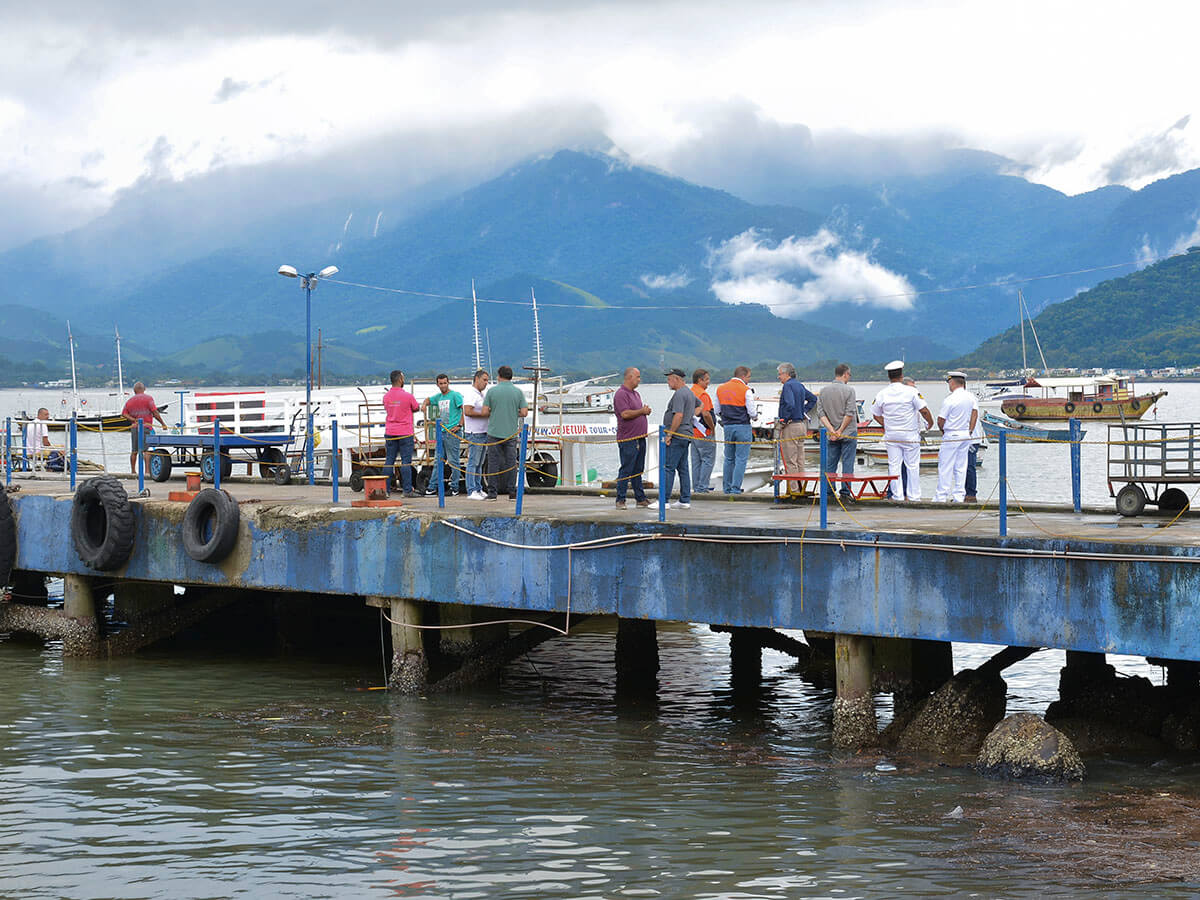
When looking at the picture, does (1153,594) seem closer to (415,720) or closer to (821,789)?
(821,789)

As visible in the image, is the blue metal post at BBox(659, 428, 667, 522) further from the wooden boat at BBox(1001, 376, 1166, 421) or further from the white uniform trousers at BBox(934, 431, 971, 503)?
the wooden boat at BBox(1001, 376, 1166, 421)

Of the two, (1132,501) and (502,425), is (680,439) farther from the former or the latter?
(1132,501)

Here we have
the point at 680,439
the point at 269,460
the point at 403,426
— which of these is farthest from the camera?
the point at 269,460

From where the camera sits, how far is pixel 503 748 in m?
14.3

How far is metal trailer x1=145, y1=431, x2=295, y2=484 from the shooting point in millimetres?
21531

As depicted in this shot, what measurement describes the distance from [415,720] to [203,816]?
3.66 metres

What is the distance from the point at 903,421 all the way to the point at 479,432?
5.86 m

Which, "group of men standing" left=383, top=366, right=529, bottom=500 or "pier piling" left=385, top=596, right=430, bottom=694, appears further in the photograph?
"group of men standing" left=383, top=366, right=529, bottom=500

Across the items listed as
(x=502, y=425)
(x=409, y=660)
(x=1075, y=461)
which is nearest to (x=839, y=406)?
(x=1075, y=461)

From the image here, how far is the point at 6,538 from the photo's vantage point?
19.8 meters

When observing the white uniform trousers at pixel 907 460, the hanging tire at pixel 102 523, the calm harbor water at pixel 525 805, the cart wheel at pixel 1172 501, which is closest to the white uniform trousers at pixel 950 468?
the white uniform trousers at pixel 907 460

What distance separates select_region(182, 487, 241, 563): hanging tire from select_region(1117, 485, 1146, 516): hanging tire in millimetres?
10221

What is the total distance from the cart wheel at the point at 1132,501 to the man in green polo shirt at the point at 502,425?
7.44 meters

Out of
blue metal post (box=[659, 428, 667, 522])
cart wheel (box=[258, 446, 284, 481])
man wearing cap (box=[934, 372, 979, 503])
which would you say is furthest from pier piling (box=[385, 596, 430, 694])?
cart wheel (box=[258, 446, 284, 481])
